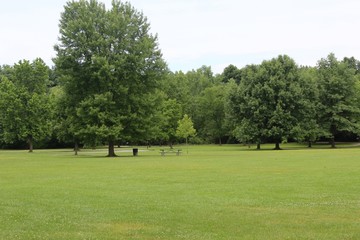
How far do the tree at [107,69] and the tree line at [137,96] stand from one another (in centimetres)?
12

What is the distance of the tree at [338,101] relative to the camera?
252 feet

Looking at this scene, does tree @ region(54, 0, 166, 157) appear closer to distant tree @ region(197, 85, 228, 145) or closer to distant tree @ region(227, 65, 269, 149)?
distant tree @ region(227, 65, 269, 149)

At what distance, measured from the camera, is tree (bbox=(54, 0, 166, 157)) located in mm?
50031

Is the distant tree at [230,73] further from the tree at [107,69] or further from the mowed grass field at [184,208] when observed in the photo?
the mowed grass field at [184,208]

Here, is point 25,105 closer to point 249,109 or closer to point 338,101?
point 249,109

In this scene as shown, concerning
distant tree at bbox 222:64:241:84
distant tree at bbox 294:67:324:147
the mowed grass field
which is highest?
distant tree at bbox 222:64:241:84

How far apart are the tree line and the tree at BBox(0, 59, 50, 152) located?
17 centimetres

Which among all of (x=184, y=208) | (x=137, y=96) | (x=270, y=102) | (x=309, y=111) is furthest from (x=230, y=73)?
(x=184, y=208)

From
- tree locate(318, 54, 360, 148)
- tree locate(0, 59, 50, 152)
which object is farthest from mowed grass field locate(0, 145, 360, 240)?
tree locate(318, 54, 360, 148)

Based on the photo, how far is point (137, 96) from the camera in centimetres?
5281

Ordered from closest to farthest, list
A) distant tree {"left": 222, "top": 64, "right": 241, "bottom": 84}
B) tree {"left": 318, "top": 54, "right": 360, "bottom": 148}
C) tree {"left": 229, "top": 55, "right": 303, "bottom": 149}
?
tree {"left": 229, "top": 55, "right": 303, "bottom": 149}
tree {"left": 318, "top": 54, "right": 360, "bottom": 148}
distant tree {"left": 222, "top": 64, "right": 241, "bottom": 84}

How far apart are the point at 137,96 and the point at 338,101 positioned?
136 feet

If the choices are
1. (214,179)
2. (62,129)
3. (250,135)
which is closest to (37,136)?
(62,129)

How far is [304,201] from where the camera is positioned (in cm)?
1494
